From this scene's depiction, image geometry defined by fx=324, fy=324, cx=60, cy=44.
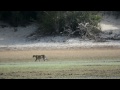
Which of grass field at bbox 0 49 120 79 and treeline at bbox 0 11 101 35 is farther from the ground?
treeline at bbox 0 11 101 35

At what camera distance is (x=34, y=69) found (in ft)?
19.1

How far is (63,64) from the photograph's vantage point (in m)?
6.00

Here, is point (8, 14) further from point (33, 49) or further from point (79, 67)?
point (79, 67)

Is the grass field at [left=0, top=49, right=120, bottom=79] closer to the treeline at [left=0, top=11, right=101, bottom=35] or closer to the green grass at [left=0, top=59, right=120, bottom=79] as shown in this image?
the green grass at [left=0, top=59, right=120, bottom=79]

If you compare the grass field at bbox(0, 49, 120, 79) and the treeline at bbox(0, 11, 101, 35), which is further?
the treeline at bbox(0, 11, 101, 35)

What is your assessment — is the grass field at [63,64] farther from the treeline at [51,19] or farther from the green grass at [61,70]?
the treeline at [51,19]

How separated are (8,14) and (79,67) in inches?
70.6

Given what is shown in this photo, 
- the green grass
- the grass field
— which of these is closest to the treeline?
the grass field

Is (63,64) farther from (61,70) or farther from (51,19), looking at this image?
(51,19)

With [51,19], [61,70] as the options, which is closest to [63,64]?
[61,70]

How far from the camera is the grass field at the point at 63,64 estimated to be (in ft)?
18.7

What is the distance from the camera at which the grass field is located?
5.71m
